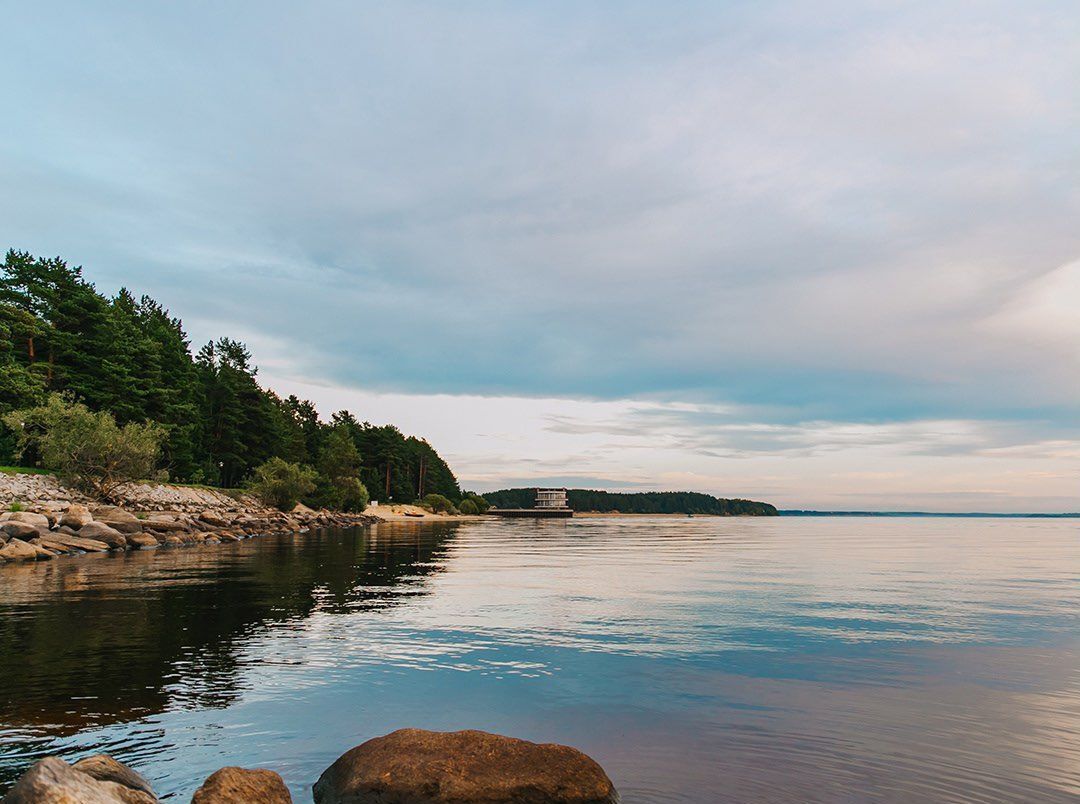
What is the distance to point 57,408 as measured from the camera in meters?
59.0

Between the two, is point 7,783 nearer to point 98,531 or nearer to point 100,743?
point 100,743

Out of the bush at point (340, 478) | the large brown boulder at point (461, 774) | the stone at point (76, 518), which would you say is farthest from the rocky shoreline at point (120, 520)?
the large brown boulder at point (461, 774)

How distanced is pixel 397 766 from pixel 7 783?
4880 millimetres

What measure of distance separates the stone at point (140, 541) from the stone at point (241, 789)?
154 feet

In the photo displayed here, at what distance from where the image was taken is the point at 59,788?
621cm

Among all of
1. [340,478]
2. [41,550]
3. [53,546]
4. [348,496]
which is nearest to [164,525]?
[53,546]

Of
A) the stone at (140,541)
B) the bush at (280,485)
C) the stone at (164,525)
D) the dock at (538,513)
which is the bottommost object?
the dock at (538,513)

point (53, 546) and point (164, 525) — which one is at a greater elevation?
point (164, 525)

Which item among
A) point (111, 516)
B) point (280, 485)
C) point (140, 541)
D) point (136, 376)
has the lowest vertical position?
point (140, 541)

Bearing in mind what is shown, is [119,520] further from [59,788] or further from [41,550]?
[59,788]

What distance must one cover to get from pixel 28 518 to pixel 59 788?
4660 cm

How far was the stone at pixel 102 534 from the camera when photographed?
1733 inches

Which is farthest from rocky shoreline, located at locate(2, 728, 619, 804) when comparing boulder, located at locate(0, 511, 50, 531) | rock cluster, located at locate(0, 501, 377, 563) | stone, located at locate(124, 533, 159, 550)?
stone, located at locate(124, 533, 159, 550)

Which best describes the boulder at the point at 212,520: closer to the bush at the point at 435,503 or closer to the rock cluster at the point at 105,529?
the rock cluster at the point at 105,529
